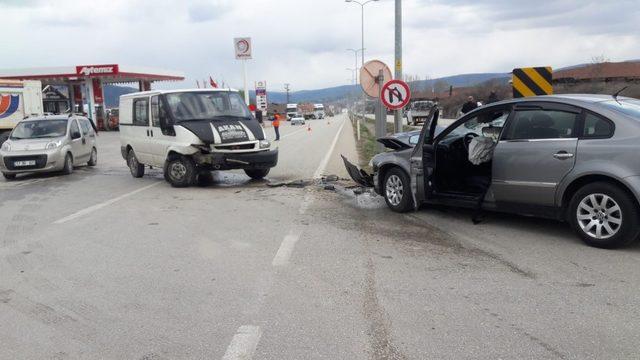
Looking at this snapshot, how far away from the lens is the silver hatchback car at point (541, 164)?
233 inches

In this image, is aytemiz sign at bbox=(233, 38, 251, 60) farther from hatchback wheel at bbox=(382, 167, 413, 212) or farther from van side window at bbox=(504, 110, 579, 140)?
van side window at bbox=(504, 110, 579, 140)

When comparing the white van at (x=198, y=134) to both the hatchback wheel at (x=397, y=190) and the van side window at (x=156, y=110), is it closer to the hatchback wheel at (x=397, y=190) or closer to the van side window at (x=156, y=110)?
the van side window at (x=156, y=110)

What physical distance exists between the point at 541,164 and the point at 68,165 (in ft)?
41.2

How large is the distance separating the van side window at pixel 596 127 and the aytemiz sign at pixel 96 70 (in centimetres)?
4452

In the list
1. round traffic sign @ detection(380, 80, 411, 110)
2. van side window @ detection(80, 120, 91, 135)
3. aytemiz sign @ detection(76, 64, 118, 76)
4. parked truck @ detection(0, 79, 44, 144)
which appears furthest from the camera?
aytemiz sign @ detection(76, 64, 118, 76)

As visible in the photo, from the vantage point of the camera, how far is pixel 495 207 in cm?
716

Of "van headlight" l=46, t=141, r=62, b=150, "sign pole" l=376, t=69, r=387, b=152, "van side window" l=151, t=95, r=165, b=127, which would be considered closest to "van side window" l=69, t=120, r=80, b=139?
"van headlight" l=46, t=141, r=62, b=150

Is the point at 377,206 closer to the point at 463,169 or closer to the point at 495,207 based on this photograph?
the point at 463,169

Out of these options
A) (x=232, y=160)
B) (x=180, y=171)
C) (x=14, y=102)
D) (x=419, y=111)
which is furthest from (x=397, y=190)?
(x=419, y=111)

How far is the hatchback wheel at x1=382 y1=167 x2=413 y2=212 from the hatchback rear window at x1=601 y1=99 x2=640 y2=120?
2.78 metres

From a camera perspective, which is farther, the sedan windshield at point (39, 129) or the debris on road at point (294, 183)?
the sedan windshield at point (39, 129)

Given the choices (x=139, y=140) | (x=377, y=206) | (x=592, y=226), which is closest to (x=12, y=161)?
(x=139, y=140)

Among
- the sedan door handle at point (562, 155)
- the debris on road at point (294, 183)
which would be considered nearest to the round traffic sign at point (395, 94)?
the debris on road at point (294, 183)

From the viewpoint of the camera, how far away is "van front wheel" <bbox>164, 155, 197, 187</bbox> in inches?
459
